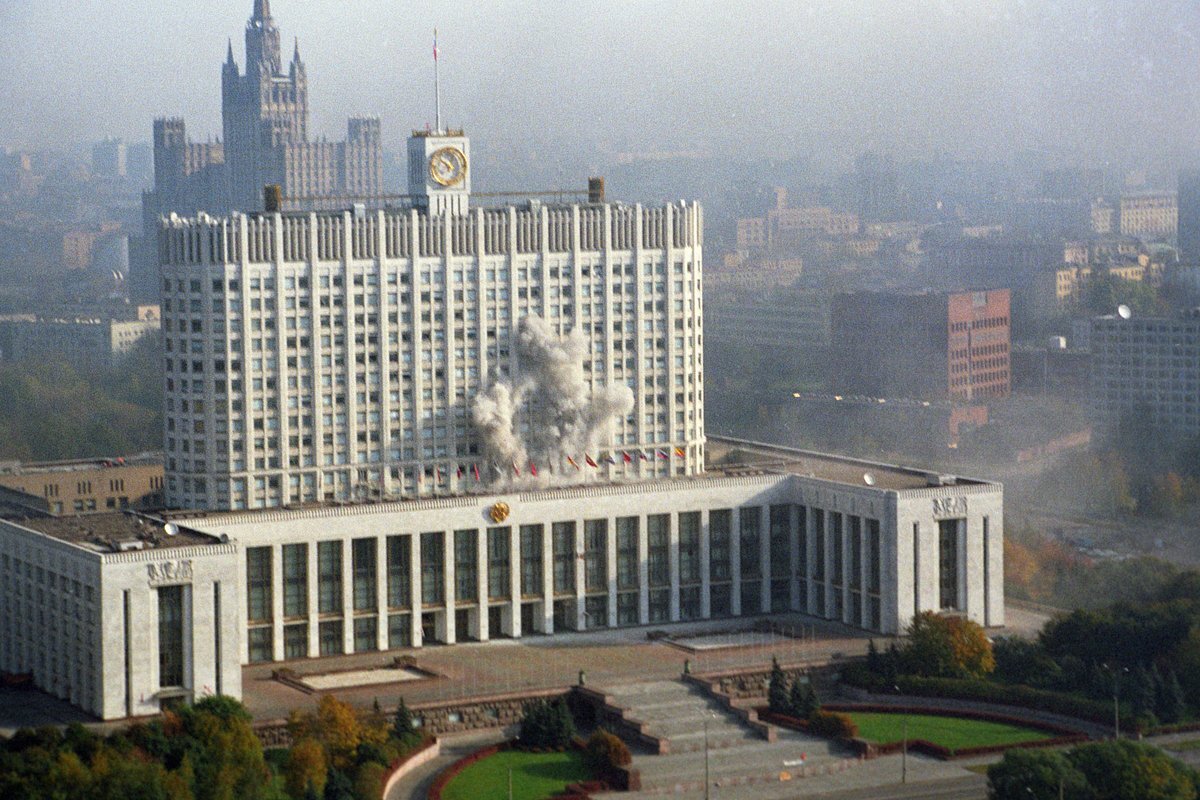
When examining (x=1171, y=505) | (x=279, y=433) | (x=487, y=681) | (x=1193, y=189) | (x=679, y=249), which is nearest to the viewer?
(x=487, y=681)

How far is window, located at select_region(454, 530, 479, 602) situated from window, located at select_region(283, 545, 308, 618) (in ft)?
20.9

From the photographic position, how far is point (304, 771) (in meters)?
81.5

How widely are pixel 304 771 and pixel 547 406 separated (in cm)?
2898

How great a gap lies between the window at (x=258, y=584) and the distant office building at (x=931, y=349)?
9100cm

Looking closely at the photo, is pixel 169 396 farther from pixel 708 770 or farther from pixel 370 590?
pixel 708 770

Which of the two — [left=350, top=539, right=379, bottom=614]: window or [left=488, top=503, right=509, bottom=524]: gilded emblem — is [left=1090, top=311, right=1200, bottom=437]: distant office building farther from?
[left=350, top=539, right=379, bottom=614]: window

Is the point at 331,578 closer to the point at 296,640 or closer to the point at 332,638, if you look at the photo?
the point at 332,638

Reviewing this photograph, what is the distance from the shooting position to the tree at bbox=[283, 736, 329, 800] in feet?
267

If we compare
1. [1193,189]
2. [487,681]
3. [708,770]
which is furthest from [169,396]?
[1193,189]

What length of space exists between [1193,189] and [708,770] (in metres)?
116

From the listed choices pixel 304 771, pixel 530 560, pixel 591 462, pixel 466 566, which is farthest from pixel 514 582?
pixel 304 771

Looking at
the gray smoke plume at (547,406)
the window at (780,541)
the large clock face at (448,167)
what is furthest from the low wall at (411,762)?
the large clock face at (448,167)

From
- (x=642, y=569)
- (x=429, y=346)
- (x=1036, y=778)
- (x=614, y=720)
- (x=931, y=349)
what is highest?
(x=429, y=346)

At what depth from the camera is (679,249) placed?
110 meters
